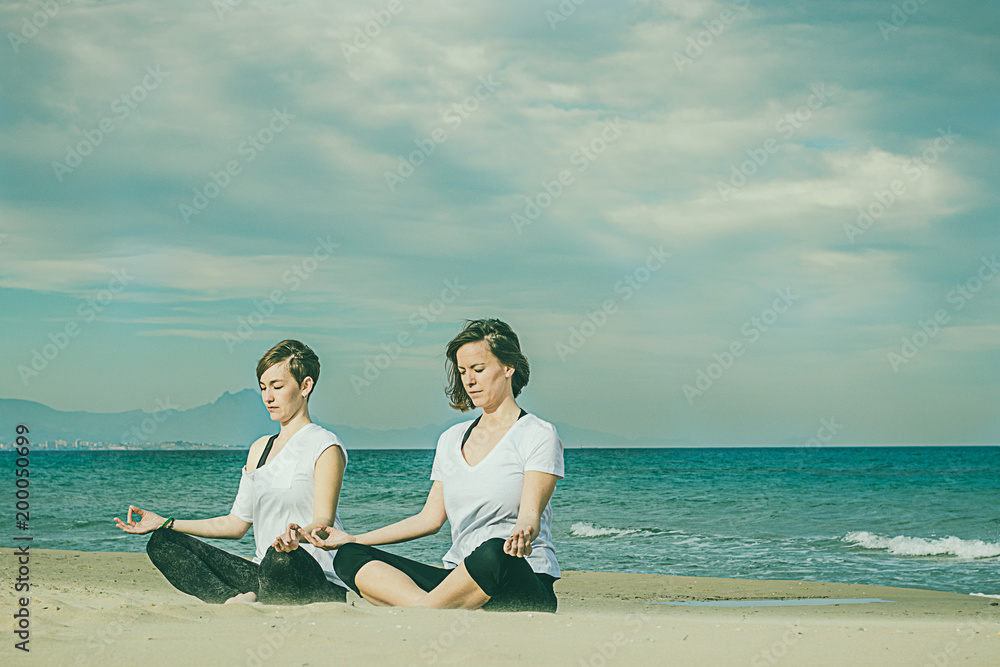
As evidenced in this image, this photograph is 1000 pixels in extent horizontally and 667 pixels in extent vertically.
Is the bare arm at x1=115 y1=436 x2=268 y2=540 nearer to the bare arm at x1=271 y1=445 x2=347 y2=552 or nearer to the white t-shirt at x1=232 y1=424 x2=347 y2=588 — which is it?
the white t-shirt at x1=232 y1=424 x2=347 y2=588

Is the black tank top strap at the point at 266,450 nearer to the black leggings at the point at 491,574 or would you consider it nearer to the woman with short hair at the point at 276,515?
the woman with short hair at the point at 276,515

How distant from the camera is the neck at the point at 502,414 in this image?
15.3 ft

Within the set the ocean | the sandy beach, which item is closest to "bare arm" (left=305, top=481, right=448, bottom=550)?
the sandy beach

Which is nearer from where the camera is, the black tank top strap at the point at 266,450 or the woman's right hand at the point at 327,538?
the woman's right hand at the point at 327,538

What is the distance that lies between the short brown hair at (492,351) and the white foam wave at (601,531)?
16014 mm

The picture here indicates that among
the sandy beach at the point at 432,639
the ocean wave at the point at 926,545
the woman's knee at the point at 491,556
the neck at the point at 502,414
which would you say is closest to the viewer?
the sandy beach at the point at 432,639

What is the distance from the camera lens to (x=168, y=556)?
5.11 m

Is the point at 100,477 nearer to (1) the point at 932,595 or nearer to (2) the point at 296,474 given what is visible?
(1) the point at 932,595

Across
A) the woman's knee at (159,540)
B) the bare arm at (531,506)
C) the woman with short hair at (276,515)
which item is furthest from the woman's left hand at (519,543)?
the woman's knee at (159,540)

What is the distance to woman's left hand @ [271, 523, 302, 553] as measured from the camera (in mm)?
4562

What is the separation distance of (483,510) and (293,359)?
53.9 inches

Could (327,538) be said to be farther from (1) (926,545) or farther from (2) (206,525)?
(1) (926,545)

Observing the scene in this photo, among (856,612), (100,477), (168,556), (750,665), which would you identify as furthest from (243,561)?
(100,477)

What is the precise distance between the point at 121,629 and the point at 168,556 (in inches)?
17.8
